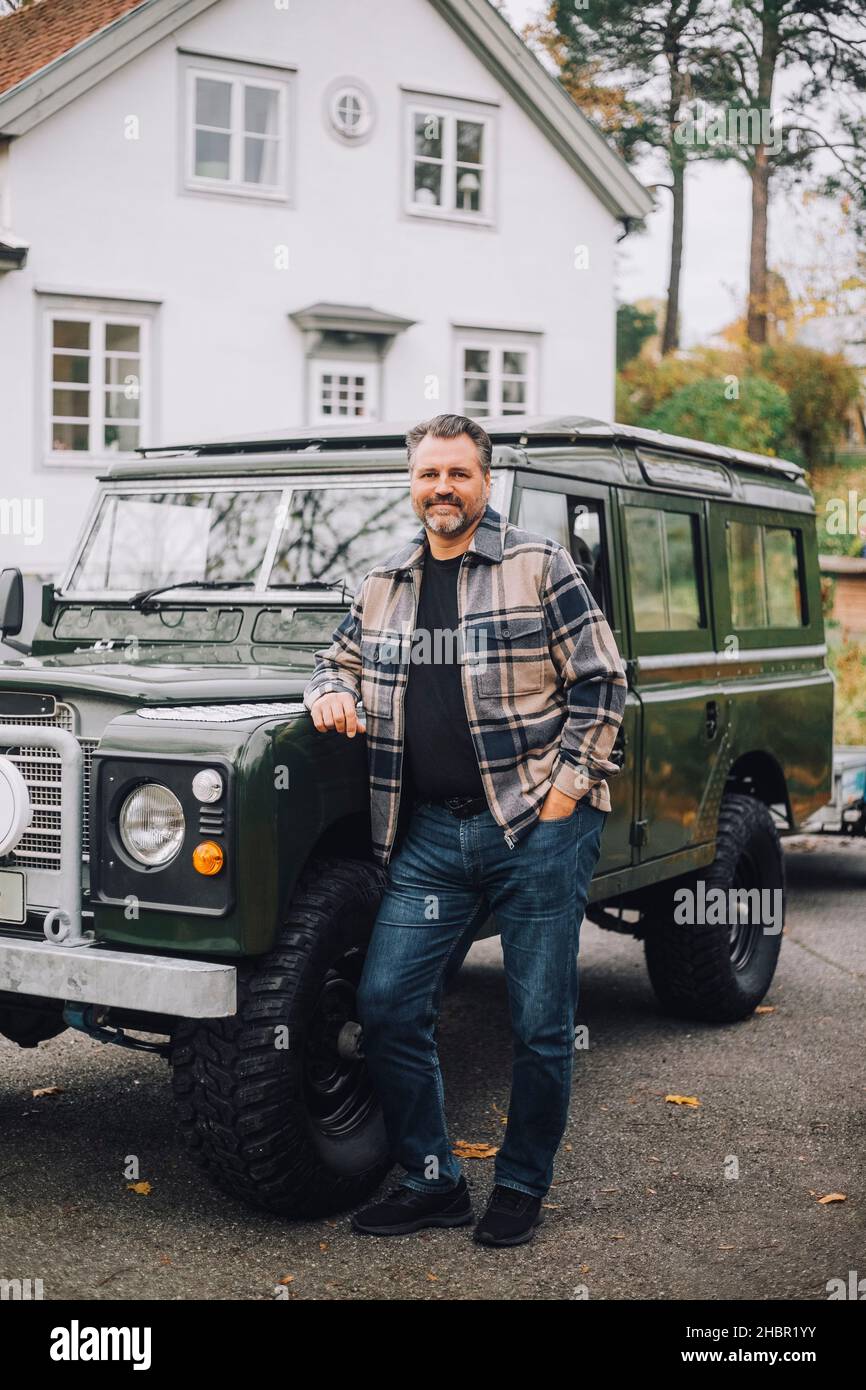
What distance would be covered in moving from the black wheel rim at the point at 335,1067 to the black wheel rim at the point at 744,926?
2.62 metres

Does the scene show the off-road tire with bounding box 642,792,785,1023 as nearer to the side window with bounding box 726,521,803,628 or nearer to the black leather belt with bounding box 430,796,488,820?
the side window with bounding box 726,521,803,628

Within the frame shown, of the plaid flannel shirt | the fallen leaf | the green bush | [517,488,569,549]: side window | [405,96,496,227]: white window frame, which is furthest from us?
the green bush

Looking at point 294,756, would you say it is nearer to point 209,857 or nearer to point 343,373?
point 209,857

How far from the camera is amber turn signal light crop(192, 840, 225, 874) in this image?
4008 mm

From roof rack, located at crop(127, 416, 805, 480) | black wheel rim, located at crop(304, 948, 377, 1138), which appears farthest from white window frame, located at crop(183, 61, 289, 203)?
black wheel rim, located at crop(304, 948, 377, 1138)

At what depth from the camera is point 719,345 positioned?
31500 millimetres

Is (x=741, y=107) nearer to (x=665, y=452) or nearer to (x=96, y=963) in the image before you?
(x=665, y=452)

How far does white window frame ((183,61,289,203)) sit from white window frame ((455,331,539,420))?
3062mm

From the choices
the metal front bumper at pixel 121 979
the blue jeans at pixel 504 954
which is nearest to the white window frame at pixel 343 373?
the blue jeans at pixel 504 954

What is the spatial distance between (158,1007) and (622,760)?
2123 millimetres

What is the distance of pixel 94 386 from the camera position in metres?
18.4

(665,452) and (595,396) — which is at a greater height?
(595,396)

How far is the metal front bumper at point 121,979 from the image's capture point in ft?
13.0
